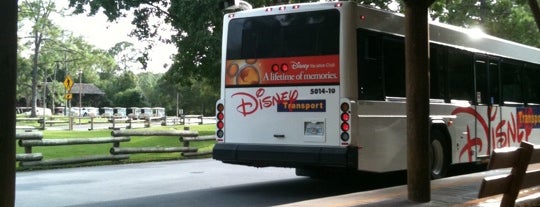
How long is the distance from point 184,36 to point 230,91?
15978 mm

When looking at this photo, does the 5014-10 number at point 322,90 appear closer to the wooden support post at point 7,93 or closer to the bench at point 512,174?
the bench at point 512,174

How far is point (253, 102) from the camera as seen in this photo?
33.9 ft

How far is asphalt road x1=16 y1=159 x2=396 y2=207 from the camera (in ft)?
30.5

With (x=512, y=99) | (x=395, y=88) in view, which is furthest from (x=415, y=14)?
(x=512, y=99)

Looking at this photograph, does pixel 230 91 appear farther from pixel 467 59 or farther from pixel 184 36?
pixel 184 36

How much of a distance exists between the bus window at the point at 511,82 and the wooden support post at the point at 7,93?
1192 centimetres

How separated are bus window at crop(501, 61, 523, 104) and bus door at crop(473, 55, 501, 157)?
0.34 meters

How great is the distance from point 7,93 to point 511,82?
1256cm

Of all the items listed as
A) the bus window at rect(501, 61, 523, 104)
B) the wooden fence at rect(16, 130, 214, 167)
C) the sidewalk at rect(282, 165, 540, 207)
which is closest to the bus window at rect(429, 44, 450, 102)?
the bus window at rect(501, 61, 523, 104)

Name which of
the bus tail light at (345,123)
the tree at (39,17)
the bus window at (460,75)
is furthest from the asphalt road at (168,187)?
the tree at (39,17)

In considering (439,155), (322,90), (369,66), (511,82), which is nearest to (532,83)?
(511,82)

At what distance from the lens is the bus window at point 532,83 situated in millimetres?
14633

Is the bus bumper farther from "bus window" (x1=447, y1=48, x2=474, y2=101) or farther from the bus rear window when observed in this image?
"bus window" (x1=447, y1=48, x2=474, y2=101)

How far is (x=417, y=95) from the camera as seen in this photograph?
285 inches
